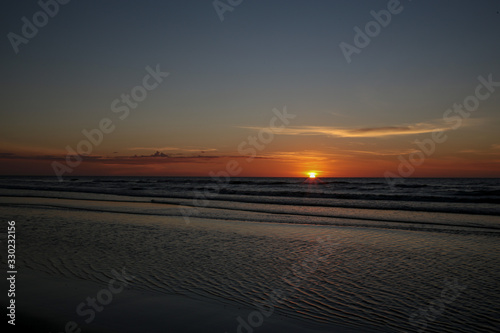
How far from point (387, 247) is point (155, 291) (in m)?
7.63

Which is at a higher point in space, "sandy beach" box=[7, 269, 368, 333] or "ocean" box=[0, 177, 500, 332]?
"ocean" box=[0, 177, 500, 332]

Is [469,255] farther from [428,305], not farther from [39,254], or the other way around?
[39,254]

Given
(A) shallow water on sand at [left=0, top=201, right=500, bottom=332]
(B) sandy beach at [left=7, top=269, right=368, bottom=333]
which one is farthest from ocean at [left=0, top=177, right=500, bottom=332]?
(B) sandy beach at [left=7, top=269, right=368, bottom=333]

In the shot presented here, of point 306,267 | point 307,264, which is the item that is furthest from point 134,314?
point 307,264

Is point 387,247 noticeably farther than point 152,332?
Yes

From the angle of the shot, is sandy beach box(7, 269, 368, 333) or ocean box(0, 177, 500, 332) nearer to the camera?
sandy beach box(7, 269, 368, 333)

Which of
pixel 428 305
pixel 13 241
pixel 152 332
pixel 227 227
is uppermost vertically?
pixel 227 227

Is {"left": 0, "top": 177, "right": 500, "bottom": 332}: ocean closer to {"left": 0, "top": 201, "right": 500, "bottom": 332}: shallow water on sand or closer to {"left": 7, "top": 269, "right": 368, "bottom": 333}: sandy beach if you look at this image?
{"left": 0, "top": 201, "right": 500, "bottom": 332}: shallow water on sand

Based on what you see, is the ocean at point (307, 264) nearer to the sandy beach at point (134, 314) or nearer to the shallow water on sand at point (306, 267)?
the shallow water on sand at point (306, 267)

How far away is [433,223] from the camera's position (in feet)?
56.4

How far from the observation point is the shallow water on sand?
20.0ft

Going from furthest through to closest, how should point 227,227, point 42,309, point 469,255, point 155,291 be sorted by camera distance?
point 227,227, point 469,255, point 155,291, point 42,309

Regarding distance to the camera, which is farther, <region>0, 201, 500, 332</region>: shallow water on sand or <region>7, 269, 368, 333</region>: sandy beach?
<region>0, 201, 500, 332</region>: shallow water on sand

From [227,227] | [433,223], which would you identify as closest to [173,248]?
[227,227]
